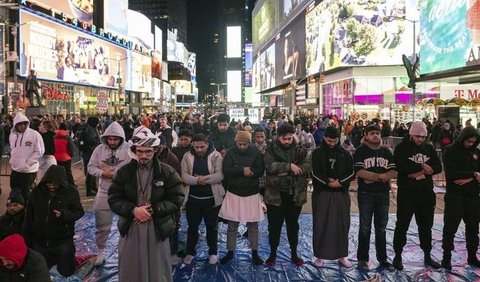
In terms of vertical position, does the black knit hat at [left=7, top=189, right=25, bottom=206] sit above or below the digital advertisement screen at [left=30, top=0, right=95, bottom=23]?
below

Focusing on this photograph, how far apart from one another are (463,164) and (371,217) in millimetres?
1322

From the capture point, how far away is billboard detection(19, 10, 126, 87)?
3878 cm

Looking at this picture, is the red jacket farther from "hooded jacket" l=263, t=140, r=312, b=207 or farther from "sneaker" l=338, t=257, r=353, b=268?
"sneaker" l=338, t=257, r=353, b=268

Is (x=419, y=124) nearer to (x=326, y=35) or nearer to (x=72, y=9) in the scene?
(x=326, y=35)

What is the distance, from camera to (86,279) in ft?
19.2

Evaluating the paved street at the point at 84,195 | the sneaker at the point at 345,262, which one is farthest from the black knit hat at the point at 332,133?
the paved street at the point at 84,195

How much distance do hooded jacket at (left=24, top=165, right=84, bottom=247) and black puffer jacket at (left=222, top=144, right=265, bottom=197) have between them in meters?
2.06

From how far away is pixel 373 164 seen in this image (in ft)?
20.1

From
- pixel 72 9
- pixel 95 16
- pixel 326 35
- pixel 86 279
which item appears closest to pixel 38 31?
pixel 72 9

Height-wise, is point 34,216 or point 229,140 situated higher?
point 229,140

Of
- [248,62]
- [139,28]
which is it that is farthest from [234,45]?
[139,28]

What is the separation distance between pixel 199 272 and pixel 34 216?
2.16 meters

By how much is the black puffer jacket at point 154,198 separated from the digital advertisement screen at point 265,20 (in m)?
92.2

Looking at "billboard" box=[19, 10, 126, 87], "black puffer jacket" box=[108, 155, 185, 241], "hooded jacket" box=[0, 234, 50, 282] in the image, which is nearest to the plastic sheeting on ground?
"black puffer jacket" box=[108, 155, 185, 241]
